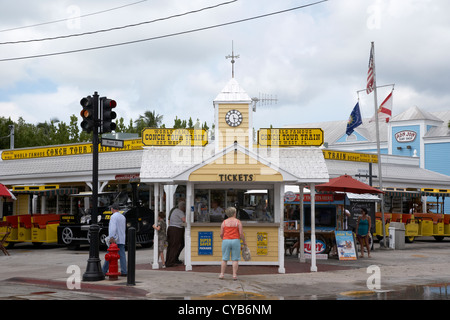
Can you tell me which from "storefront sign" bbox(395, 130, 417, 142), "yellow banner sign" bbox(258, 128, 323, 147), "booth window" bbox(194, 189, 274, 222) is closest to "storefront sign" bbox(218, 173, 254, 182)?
"booth window" bbox(194, 189, 274, 222)

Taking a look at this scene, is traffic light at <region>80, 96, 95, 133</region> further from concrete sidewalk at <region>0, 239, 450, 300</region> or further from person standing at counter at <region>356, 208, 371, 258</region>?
person standing at counter at <region>356, 208, 371, 258</region>

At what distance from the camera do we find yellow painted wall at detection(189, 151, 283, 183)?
48.1 ft

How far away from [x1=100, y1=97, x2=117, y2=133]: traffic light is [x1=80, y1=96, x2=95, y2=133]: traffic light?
0.20 m

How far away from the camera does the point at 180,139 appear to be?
16281 millimetres

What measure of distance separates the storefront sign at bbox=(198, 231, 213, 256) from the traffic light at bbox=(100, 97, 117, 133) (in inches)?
158

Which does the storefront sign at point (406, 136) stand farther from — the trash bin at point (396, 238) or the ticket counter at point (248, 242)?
the ticket counter at point (248, 242)

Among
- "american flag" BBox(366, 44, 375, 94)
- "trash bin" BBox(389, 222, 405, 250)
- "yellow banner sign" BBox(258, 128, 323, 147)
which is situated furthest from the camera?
"american flag" BBox(366, 44, 375, 94)

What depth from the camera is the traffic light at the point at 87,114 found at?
1280 cm

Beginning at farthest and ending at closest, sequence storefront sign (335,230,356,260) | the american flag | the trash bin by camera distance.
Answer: the american flag → the trash bin → storefront sign (335,230,356,260)

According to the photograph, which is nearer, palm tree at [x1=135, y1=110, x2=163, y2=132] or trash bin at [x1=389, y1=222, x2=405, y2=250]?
trash bin at [x1=389, y1=222, x2=405, y2=250]

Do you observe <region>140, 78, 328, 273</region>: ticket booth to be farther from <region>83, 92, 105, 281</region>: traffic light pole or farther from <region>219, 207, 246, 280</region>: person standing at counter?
<region>83, 92, 105, 281</region>: traffic light pole

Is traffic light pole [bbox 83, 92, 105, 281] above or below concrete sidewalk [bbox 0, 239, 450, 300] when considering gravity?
above

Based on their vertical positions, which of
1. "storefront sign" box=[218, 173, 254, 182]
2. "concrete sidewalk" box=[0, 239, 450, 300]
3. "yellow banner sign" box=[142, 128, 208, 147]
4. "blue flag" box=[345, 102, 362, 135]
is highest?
"blue flag" box=[345, 102, 362, 135]
